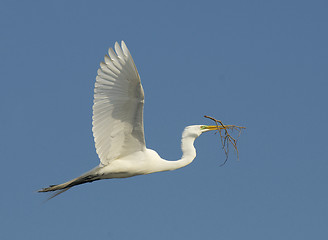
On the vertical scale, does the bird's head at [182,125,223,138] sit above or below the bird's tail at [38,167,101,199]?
above

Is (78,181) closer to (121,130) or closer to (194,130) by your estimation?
(121,130)

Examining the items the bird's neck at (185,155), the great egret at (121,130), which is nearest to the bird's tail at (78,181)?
the great egret at (121,130)

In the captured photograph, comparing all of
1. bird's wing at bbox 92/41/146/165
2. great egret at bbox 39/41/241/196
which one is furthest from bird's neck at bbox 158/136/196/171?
bird's wing at bbox 92/41/146/165

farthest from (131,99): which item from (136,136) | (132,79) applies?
(136,136)

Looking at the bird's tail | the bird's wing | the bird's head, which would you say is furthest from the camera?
the bird's head

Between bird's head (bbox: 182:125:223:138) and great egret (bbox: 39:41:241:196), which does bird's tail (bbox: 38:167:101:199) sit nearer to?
great egret (bbox: 39:41:241:196)

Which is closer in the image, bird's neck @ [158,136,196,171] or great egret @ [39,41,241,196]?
great egret @ [39,41,241,196]

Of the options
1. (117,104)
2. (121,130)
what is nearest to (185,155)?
(121,130)

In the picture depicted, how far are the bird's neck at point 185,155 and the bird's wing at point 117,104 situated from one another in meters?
1.17

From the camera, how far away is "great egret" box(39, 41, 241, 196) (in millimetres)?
9969

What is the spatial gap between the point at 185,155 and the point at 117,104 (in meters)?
2.56

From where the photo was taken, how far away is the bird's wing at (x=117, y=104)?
390 inches

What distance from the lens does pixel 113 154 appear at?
36.3ft

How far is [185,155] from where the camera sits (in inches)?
474
